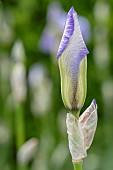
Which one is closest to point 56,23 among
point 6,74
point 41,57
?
point 6,74

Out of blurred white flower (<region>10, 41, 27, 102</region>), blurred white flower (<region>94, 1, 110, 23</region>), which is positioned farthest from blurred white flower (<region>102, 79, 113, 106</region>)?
blurred white flower (<region>10, 41, 27, 102</region>)

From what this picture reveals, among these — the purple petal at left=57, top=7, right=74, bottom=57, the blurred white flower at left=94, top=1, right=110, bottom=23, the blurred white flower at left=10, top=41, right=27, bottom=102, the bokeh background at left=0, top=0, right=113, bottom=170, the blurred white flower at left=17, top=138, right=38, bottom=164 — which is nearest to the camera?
the purple petal at left=57, top=7, right=74, bottom=57

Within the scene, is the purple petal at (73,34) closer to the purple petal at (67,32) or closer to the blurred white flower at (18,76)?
the purple petal at (67,32)

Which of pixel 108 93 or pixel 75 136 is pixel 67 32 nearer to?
pixel 75 136

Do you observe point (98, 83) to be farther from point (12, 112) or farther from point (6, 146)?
point (6, 146)

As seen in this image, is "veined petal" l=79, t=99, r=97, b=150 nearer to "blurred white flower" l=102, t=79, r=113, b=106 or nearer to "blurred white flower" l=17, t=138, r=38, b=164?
"blurred white flower" l=17, t=138, r=38, b=164

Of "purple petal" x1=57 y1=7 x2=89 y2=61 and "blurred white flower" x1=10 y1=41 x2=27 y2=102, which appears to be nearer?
"purple petal" x1=57 y1=7 x2=89 y2=61
